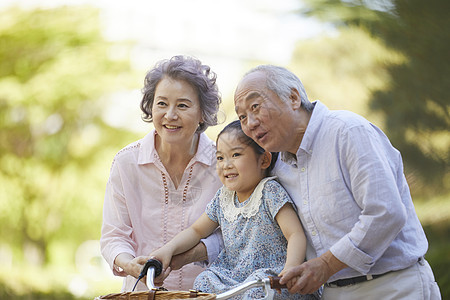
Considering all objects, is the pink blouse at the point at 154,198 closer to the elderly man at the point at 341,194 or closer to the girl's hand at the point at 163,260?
the girl's hand at the point at 163,260

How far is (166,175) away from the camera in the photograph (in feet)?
8.37

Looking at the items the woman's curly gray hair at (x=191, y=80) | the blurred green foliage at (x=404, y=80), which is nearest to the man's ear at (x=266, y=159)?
the woman's curly gray hair at (x=191, y=80)

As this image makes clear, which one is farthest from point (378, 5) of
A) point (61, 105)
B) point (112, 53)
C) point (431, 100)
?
point (61, 105)

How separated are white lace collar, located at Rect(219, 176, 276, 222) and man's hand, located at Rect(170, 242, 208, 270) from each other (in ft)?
0.60

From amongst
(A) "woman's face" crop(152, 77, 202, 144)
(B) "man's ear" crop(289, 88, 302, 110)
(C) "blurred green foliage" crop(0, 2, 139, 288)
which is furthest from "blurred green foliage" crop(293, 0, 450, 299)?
(B) "man's ear" crop(289, 88, 302, 110)

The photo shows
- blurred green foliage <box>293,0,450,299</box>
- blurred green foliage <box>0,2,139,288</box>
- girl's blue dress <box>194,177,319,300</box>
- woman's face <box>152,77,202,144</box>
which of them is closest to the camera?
girl's blue dress <box>194,177,319,300</box>

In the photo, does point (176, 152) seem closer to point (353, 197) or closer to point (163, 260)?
point (163, 260)

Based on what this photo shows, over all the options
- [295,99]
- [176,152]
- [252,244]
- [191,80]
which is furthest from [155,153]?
[295,99]

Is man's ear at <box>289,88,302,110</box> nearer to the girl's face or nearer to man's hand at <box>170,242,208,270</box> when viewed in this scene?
the girl's face

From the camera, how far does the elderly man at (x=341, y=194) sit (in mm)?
1776

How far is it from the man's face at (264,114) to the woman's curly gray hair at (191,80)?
0.53 m

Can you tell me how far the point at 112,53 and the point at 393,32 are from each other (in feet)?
12.6

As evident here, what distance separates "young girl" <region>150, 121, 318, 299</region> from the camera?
1997 millimetres

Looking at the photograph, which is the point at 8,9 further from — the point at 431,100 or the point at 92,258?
the point at 431,100
